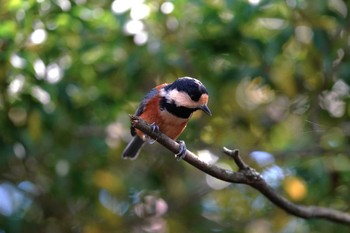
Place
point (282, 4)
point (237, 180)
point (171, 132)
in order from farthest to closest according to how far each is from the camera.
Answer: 1. point (282, 4)
2. point (171, 132)
3. point (237, 180)

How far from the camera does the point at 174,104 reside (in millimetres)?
3877

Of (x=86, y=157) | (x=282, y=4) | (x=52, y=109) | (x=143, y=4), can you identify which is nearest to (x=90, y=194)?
(x=86, y=157)

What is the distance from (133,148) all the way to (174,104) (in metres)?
0.89

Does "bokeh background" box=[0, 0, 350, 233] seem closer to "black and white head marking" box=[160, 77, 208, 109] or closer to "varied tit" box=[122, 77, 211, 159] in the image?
"varied tit" box=[122, 77, 211, 159]

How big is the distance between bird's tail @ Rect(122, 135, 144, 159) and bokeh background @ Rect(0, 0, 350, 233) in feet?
0.37

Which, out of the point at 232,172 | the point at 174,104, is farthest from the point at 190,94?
the point at 232,172

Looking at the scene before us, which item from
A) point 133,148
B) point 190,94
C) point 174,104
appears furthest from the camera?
point 133,148

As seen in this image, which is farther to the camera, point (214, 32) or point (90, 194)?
point (90, 194)

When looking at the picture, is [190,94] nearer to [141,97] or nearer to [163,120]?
[163,120]

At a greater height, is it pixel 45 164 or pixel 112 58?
pixel 112 58

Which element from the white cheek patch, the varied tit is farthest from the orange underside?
the white cheek patch

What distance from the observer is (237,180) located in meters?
3.08

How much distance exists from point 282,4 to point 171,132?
3.46ft

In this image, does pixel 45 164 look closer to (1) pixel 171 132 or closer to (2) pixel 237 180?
(1) pixel 171 132
